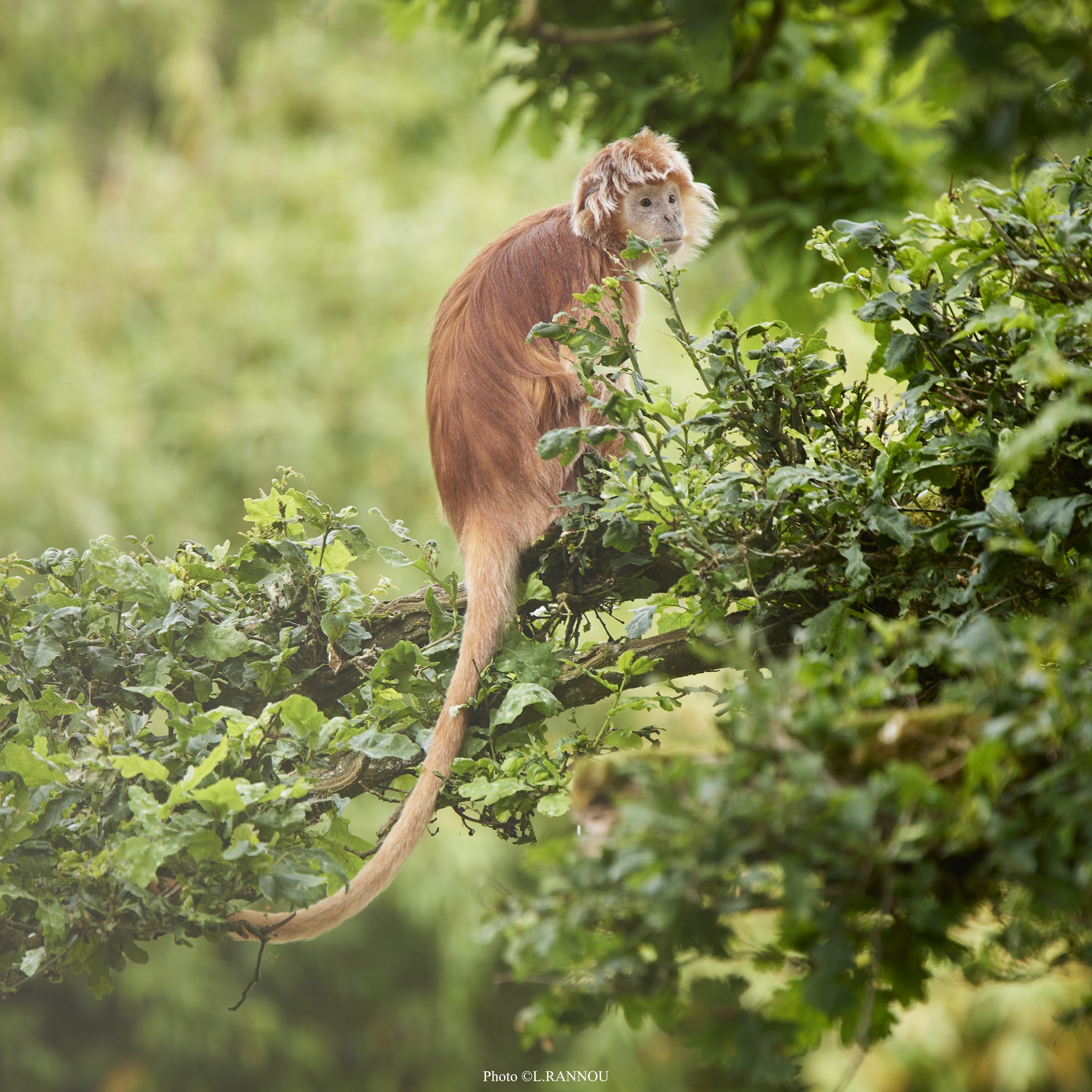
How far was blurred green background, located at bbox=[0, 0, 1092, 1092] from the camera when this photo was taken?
5191 mm

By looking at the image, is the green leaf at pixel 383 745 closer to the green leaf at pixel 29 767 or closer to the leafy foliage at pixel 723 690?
the leafy foliage at pixel 723 690

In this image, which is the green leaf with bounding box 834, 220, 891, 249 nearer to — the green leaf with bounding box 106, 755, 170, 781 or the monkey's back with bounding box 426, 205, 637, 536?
the monkey's back with bounding box 426, 205, 637, 536

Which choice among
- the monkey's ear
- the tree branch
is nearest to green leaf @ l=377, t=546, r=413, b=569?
the monkey's ear

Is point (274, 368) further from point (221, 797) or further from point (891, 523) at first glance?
point (891, 523)

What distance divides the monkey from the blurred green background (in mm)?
2798

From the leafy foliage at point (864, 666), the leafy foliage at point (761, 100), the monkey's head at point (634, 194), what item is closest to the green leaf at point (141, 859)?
the leafy foliage at point (864, 666)

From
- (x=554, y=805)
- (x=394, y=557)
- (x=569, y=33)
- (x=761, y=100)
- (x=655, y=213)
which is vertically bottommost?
(x=554, y=805)

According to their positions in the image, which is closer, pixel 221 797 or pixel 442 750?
pixel 221 797

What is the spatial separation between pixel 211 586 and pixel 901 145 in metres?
1.80

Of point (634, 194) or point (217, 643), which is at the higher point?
point (634, 194)

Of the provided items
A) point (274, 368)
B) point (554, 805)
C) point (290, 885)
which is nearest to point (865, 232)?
point (554, 805)

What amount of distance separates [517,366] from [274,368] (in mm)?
4151

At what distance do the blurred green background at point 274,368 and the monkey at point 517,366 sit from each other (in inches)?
110

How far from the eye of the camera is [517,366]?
1898mm
